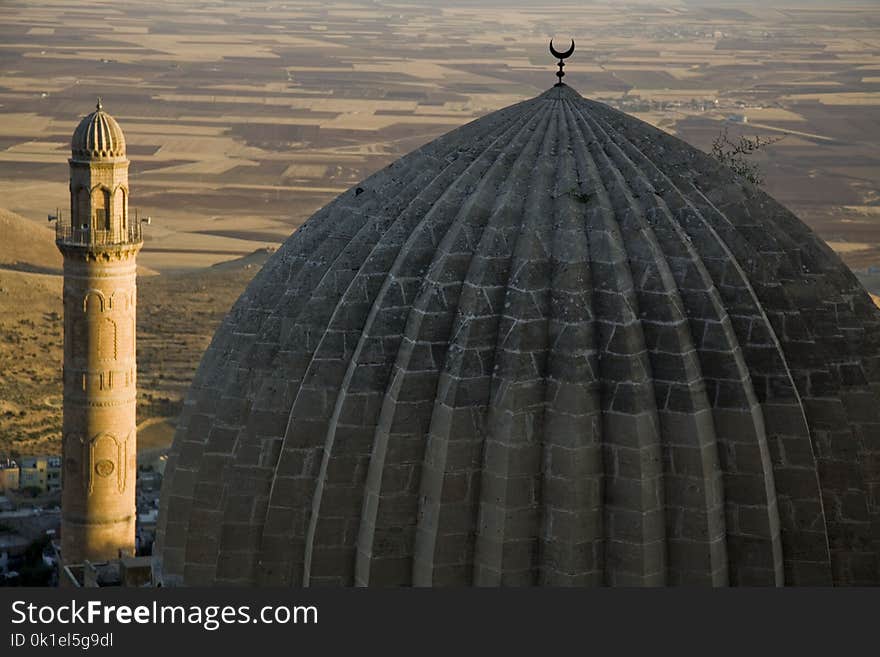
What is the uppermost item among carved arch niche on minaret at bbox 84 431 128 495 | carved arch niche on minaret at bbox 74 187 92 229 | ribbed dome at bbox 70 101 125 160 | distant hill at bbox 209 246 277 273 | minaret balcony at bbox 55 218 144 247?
distant hill at bbox 209 246 277 273

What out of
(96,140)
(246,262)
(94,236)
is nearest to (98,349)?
(94,236)

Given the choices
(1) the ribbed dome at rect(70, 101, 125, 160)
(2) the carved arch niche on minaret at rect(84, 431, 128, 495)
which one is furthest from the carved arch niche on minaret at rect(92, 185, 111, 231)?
(2) the carved arch niche on minaret at rect(84, 431, 128, 495)

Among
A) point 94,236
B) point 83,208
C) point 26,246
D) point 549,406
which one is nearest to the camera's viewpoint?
point 549,406

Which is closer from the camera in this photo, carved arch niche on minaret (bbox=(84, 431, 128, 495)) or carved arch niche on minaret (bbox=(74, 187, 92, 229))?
carved arch niche on minaret (bbox=(74, 187, 92, 229))

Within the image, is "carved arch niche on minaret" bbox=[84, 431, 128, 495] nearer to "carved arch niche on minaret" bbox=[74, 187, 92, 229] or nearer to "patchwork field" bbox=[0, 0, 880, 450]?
"carved arch niche on minaret" bbox=[74, 187, 92, 229]

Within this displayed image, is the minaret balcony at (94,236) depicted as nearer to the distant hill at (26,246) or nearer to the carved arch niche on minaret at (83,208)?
the carved arch niche on minaret at (83,208)

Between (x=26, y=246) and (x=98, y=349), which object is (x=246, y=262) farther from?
(x=98, y=349)
